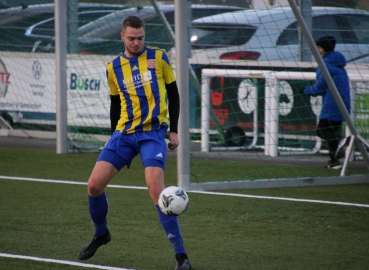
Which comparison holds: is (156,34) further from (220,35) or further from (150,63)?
(150,63)

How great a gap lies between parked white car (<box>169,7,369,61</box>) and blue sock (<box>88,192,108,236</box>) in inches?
199

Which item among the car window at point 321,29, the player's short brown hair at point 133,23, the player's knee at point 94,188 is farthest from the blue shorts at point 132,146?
the car window at point 321,29

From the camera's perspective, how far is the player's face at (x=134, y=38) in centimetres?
561

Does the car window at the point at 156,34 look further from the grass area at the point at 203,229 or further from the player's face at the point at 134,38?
the player's face at the point at 134,38

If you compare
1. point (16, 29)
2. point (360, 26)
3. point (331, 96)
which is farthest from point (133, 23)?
point (16, 29)

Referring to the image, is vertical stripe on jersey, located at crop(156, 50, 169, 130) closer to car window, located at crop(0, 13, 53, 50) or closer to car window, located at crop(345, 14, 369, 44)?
car window, located at crop(345, 14, 369, 44)

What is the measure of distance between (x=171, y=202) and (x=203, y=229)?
1.83 metres

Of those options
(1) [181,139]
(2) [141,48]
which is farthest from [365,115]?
(2) [141,48]

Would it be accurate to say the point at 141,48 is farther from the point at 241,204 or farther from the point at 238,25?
the point at 238,25

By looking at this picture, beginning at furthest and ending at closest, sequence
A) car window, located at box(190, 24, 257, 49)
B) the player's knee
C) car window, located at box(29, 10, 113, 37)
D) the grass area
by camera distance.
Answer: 1. car window, located at box(29, 10, 113, 37)
2. car window, located at box(190, 24, 257, 49)
3. the grass area
4. the player's knee

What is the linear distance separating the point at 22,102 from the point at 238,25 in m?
5.65

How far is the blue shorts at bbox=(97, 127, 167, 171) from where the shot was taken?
5672 mm

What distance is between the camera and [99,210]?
231 inches

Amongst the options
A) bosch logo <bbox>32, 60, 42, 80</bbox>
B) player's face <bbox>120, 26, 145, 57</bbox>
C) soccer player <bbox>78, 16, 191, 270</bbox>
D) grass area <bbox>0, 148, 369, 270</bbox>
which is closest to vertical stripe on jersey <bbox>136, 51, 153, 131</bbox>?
soccer player <bbox>78, 16, 191, 270</bbox>
